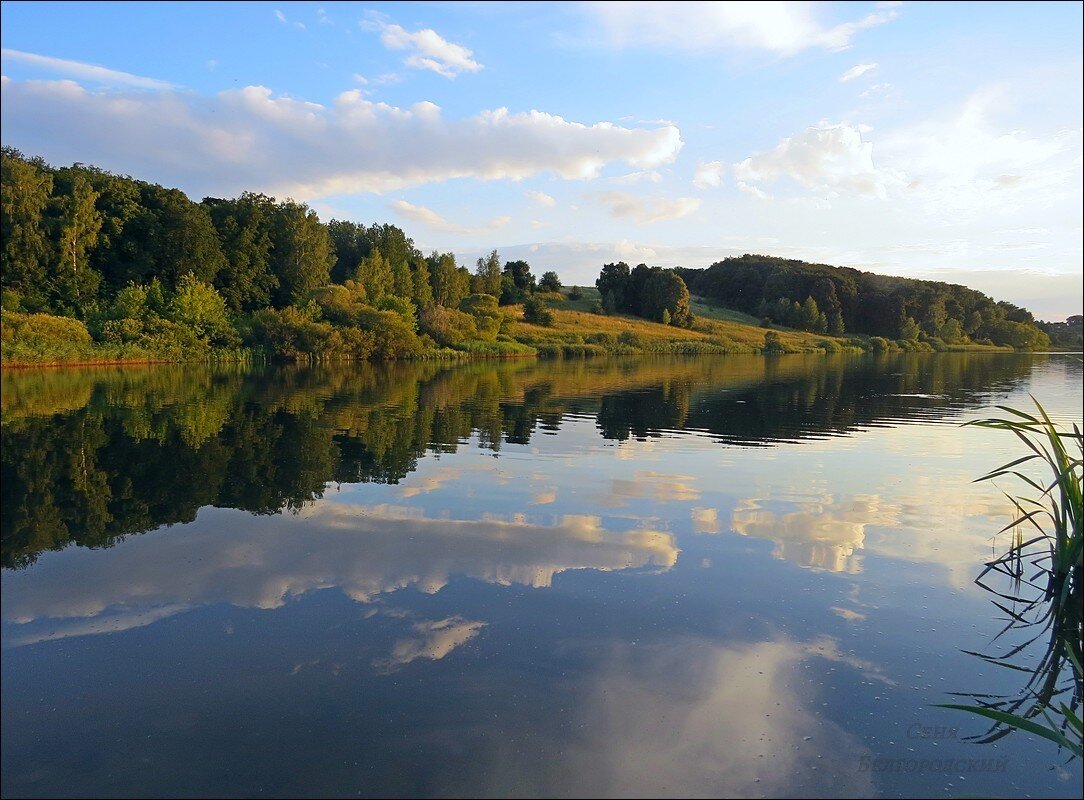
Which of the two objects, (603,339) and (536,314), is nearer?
(603,339)

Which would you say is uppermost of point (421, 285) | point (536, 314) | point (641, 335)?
point (421, 285)

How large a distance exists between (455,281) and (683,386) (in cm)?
4807

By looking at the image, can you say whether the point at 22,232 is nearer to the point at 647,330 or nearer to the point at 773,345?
the point at 647,330

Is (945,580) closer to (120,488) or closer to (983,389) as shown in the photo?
(120,488)

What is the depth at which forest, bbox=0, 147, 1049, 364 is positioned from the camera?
49344 mm

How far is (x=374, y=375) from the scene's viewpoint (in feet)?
139

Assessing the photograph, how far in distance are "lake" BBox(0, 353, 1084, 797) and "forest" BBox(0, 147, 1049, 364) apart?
3742 cm

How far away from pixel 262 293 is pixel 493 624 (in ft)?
217

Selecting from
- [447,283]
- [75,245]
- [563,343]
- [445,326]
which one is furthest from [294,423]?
[447,283]

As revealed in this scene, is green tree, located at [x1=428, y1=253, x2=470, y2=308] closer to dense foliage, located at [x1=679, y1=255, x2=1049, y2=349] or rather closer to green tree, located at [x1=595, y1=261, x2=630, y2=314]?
green tree, located at [x1=595, y1=261, x2=630, y2=314]

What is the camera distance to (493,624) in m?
6.83

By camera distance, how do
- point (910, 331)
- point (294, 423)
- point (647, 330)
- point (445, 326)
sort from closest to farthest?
point (294, 423)
point (445, 326)
point (647, 330)
point (910, 331)

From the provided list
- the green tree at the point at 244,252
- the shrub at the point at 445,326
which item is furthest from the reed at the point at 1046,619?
the green tree at the point at 244,252

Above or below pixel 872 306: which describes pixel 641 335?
below
